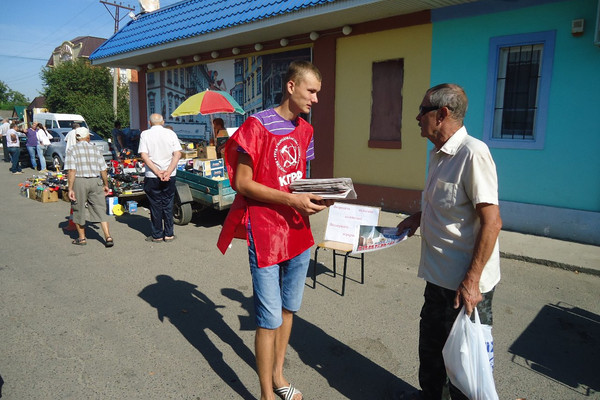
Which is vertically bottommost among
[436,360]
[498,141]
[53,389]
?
[53,389]

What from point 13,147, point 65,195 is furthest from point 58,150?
point 65,195

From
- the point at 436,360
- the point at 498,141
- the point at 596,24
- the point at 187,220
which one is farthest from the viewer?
the point at 187,220

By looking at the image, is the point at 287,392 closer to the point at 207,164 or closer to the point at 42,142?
the point at 207,164

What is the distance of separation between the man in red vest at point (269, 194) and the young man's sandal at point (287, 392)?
0.86 ft

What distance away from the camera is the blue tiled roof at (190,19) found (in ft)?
30.2

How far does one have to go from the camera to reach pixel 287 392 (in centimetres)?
280

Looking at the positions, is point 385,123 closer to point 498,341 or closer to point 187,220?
point 187,220

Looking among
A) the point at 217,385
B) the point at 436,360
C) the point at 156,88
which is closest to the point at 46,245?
the point at 217,385

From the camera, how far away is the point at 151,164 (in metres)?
6.59

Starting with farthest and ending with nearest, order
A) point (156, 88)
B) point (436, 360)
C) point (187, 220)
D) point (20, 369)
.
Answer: point (156, 88) < point (187, 220) < point (20, 369) < point (436, 360)

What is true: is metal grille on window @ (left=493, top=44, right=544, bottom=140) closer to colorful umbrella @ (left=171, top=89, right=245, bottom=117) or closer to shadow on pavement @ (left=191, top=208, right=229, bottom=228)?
shadow on pavement @ (left=191, top=208, right=229, bottom=228)

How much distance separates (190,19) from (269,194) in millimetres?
11391

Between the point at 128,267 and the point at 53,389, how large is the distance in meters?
2.74

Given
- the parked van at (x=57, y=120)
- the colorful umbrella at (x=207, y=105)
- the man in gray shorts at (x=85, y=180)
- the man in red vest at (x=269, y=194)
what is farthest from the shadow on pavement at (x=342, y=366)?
the parked van at (x=57, y=120)
